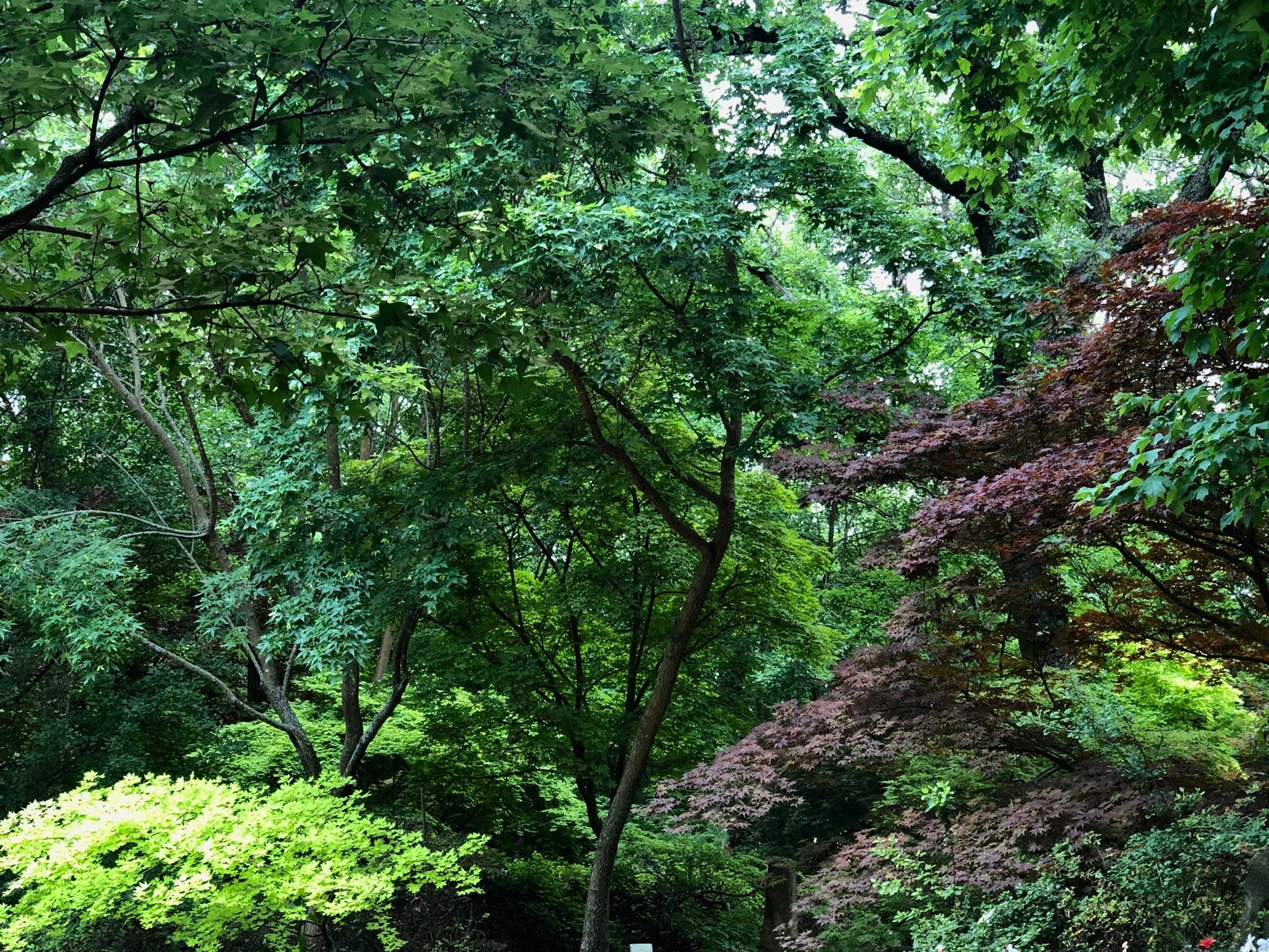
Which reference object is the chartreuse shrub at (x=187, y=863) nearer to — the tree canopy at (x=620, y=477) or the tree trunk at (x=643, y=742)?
the tree canopy at (x=620, y=477)

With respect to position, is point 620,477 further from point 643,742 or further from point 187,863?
point 187,863

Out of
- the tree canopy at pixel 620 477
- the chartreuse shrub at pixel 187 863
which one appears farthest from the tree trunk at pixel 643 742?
the chartreuse shrub at pixel 187 863

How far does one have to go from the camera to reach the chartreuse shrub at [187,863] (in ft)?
14.3

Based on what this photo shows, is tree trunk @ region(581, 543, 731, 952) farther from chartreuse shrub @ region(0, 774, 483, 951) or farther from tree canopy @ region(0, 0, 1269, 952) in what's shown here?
chartreuse shrub @ region(0, 774, 483, 951)

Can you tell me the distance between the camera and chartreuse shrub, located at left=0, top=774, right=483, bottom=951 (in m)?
4.36

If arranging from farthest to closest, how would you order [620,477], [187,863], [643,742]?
[620,477] < [643,742] < [187,863]

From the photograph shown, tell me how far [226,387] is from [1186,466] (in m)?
3.03

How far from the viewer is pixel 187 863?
444 cm

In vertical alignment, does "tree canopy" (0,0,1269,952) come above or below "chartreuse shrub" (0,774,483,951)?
above

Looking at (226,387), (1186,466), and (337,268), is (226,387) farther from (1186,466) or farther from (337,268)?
(337,268)

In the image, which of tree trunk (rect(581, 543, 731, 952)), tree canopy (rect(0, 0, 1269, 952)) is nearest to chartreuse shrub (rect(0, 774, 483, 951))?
tree canopy (rect(0, 0, 1269, 952))

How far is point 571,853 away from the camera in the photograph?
917cm

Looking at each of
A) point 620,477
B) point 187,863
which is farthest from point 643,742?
point 187,863

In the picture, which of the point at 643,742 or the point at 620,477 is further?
the point at 620,477
